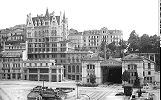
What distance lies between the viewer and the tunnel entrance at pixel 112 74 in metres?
50.5

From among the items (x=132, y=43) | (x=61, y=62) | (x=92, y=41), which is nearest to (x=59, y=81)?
(x=61, y=62)

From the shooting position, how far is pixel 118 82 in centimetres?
5100

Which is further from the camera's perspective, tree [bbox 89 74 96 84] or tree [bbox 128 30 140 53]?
tree [bbox 128 30 140 53]

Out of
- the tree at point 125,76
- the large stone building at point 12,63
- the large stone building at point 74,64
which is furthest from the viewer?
the large stone building at point 12,63

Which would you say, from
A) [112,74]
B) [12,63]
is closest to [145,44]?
[112,74]

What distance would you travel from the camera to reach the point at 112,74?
5228cm

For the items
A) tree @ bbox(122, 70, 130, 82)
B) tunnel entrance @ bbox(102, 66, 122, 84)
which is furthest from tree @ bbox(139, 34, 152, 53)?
tree @ bbox(122, 70, 130, 82)

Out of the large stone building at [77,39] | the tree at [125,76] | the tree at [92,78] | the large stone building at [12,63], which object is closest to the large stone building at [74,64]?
the large stone building at [12,63]

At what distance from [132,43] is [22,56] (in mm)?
22854

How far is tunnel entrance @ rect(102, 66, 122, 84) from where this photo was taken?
50500 mm

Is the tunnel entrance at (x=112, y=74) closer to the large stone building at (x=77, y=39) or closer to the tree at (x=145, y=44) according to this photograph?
the tree at (x=145, y=44)

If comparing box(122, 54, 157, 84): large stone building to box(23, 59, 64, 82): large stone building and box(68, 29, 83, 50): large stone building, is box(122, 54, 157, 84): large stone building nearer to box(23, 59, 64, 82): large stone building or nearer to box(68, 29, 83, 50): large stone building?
box(23, 59, 64, 82): large stone building

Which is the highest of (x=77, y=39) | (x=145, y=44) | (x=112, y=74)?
(x=77, y=39)

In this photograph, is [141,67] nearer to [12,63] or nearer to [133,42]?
[133,42]
